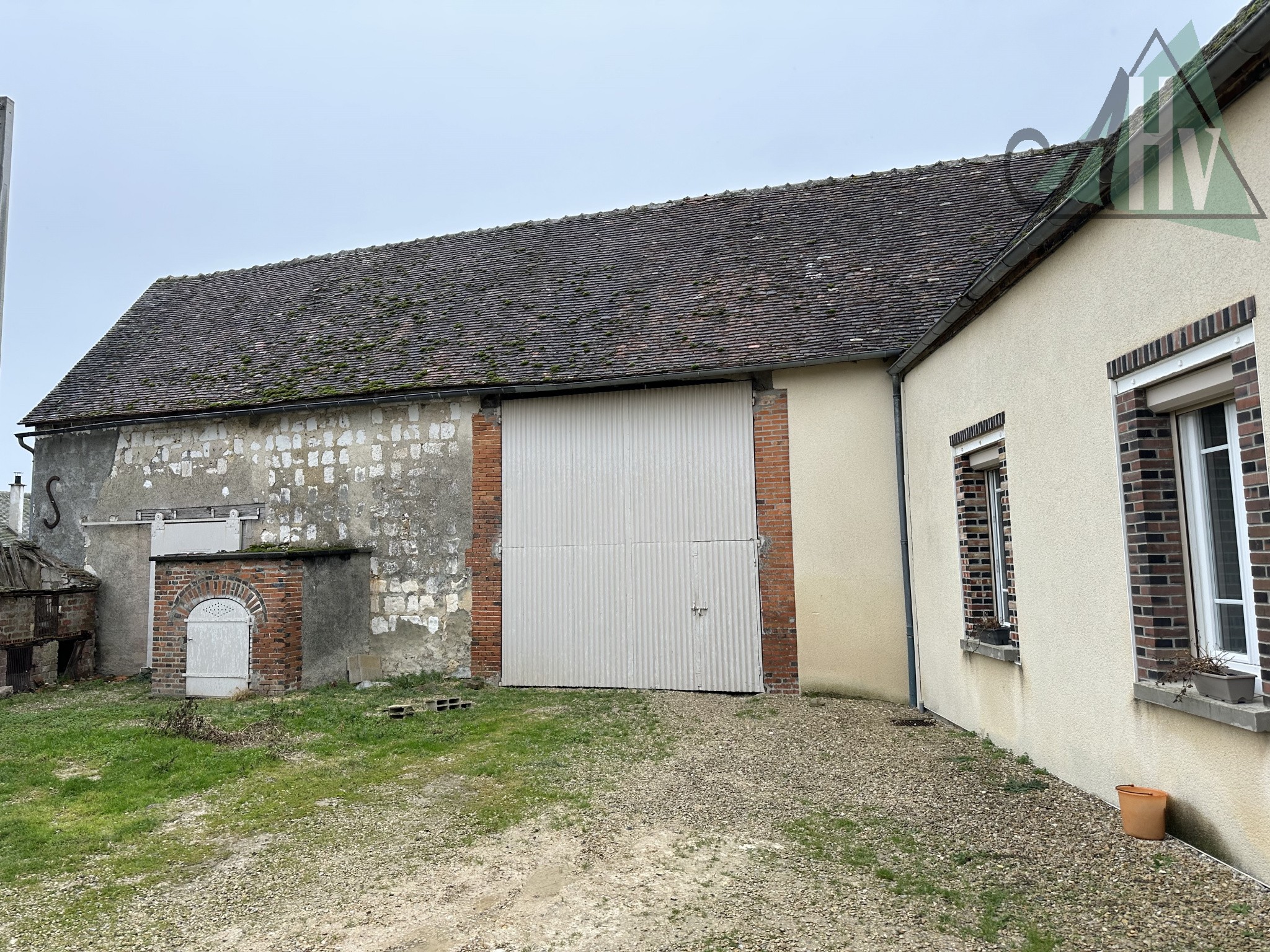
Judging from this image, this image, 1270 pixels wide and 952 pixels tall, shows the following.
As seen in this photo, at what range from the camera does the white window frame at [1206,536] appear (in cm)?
392

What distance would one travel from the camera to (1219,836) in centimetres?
382

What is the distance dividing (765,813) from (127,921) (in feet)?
11.5

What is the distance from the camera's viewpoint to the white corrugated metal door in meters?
9.82

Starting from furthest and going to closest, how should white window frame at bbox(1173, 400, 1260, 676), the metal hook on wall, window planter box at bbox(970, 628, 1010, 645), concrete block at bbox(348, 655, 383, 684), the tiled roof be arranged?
the metal hook on wall → concrete block at bbox(348, 655, 383, 684) → the tiled roof → window planter box at bbox(970, 628, 1010, 645) → white window frame at bbox(1173, 400, 1260, 676)

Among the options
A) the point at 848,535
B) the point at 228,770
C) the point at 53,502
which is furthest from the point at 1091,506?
the point at 53,502

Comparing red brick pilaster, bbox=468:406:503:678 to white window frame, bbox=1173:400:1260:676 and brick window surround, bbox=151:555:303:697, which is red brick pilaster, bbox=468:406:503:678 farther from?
white window frame, bbox=1173:400:1260:676

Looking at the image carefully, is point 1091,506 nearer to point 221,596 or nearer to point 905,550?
point 905,550

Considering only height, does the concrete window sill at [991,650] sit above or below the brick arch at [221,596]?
below

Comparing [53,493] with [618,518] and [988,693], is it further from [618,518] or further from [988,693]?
[988,693]

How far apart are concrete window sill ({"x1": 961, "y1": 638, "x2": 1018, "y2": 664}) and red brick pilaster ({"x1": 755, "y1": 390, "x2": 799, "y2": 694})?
2.65 m

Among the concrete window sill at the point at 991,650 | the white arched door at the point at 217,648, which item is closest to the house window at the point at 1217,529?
the concrete window sill at the point at 991,650

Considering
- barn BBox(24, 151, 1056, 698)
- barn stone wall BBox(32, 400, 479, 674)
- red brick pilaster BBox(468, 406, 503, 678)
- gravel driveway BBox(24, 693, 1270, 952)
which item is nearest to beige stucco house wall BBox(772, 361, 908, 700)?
barn BBox(24, 151, 1056, 698)

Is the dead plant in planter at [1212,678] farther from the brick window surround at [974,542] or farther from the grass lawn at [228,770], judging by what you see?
the grass lawn at [228,770]

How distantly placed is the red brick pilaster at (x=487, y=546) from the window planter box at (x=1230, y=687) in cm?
811
